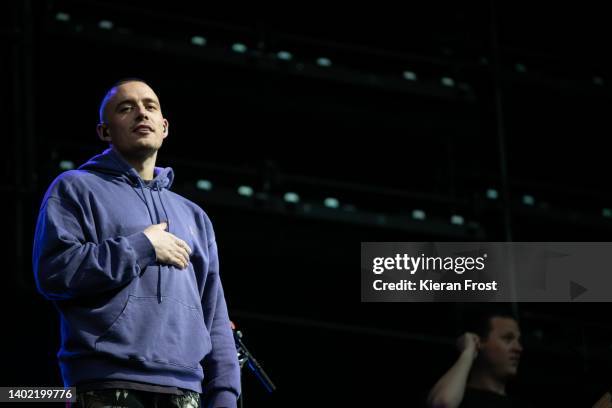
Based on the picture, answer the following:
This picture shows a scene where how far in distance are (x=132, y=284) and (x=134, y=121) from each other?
0.49 metres

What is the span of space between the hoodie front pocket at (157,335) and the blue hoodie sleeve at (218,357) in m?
0.11

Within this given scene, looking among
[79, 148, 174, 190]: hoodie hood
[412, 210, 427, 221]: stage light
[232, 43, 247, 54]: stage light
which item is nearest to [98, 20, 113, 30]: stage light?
[232, 43, 247, 54]: stage light

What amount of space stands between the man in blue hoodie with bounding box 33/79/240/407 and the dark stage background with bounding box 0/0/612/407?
3280 mm

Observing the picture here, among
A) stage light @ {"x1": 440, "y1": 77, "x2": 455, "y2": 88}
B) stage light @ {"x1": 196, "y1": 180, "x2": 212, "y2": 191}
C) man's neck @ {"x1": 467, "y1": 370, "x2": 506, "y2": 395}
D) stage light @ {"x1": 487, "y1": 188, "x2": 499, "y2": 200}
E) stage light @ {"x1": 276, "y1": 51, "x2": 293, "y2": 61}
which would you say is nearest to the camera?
man's neck @ {"x1": 467, "y1": 370, "x2": 506, "y2": 395}

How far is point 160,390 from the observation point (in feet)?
6.94

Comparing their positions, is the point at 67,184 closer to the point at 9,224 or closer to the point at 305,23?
the point at 9,224

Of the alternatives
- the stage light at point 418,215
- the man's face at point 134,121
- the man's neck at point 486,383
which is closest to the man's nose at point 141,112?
the man's face at point 134,121

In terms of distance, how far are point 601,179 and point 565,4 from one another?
1.44 m

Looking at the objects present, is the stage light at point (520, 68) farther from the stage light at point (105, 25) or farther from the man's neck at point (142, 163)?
the man's neck at point (142, 163)

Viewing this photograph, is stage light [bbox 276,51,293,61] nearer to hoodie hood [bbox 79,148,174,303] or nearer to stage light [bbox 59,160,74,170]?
stage light [bbox 59,160,74,170]

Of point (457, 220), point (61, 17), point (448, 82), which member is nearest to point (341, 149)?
point (448, 82)

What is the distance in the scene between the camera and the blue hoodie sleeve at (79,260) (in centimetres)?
213

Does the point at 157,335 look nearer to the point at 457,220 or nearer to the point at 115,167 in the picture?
the point at 115,167

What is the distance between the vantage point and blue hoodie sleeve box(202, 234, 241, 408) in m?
2.32
